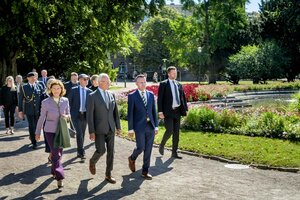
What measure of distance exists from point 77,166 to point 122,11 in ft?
54.5

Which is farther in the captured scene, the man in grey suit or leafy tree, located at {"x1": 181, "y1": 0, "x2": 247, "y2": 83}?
leafy tree, located at {"x1": 181, "y1": 0, "x2": 247, "y2": 83}

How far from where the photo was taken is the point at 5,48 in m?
26.9

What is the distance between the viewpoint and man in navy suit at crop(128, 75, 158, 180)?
29.3 feet

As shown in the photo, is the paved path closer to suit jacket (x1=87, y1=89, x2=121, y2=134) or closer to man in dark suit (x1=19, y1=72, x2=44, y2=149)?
suit jacket (x1=87, y1=89, x2=121, y2=134)

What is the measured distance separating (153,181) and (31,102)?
5.32 m

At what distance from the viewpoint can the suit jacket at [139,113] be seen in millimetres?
8938

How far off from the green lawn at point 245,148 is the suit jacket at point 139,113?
2950 millimetres

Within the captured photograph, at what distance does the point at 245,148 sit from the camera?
11766 mm

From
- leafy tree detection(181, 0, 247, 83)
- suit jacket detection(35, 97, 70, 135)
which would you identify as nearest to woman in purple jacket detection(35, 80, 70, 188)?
suit jacket detection(35, 97, 70, 135)

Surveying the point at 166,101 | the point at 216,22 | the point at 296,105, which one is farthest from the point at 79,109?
the point at 216,22

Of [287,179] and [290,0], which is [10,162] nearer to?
[287,179]

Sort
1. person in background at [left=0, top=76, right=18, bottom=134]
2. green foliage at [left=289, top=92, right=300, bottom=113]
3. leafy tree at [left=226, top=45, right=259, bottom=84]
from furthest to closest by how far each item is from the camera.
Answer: leafy tree at [left=226, top=45, right=259, bottom=84], green foliage at [left=289, top=92, right=300, bottom=113], person in background at [left=0, top=76, right=18, bottom=134]

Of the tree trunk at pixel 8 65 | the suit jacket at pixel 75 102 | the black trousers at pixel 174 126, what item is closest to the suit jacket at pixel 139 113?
the black trousers at pixel 174 126

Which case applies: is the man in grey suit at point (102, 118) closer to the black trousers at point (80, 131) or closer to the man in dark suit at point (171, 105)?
the black trousers at point (80, 131)
